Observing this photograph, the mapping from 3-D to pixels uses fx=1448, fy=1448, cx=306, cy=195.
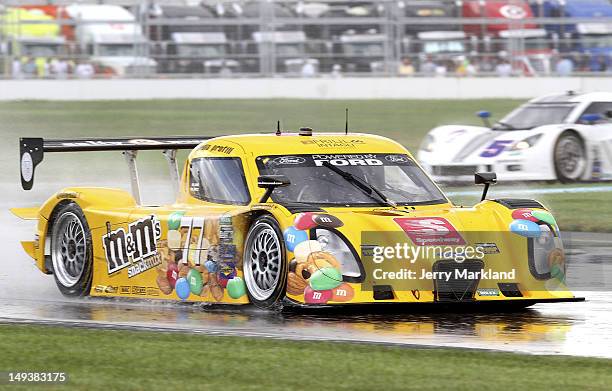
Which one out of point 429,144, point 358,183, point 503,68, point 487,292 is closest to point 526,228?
point 487,292

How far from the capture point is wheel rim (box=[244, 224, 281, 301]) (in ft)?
30.7

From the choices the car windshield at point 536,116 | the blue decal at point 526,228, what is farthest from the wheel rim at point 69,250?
the car windshield at point 536,116

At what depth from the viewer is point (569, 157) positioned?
21344 mm

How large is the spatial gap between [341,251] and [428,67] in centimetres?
3321

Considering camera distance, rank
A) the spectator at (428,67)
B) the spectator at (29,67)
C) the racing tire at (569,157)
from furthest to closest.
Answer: the spectator at (428,67) < the spectator at (29,67) < the racing tire at (569,157)

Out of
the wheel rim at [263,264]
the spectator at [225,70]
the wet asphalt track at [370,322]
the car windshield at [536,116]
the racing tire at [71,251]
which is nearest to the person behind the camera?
the wet asphalt track at [370,322]

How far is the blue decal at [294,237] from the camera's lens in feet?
29.9

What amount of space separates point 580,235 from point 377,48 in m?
27.0

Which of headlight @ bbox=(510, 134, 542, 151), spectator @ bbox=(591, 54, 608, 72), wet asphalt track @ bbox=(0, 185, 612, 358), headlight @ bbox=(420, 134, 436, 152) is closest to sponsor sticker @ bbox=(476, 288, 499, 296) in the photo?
wet asphalt track @ bbox=(0, 185, 612, 358)

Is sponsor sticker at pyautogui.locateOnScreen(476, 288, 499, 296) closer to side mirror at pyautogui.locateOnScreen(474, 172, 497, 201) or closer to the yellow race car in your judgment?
the yellow race car

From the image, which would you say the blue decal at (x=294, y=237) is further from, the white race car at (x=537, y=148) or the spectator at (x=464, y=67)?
the spectator at (x=464, y=67)

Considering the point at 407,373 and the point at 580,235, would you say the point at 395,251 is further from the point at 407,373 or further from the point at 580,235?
the point at 580,235

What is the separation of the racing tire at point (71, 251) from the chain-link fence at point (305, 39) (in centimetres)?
2991

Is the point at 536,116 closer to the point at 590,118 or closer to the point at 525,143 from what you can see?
the point at 590,118
